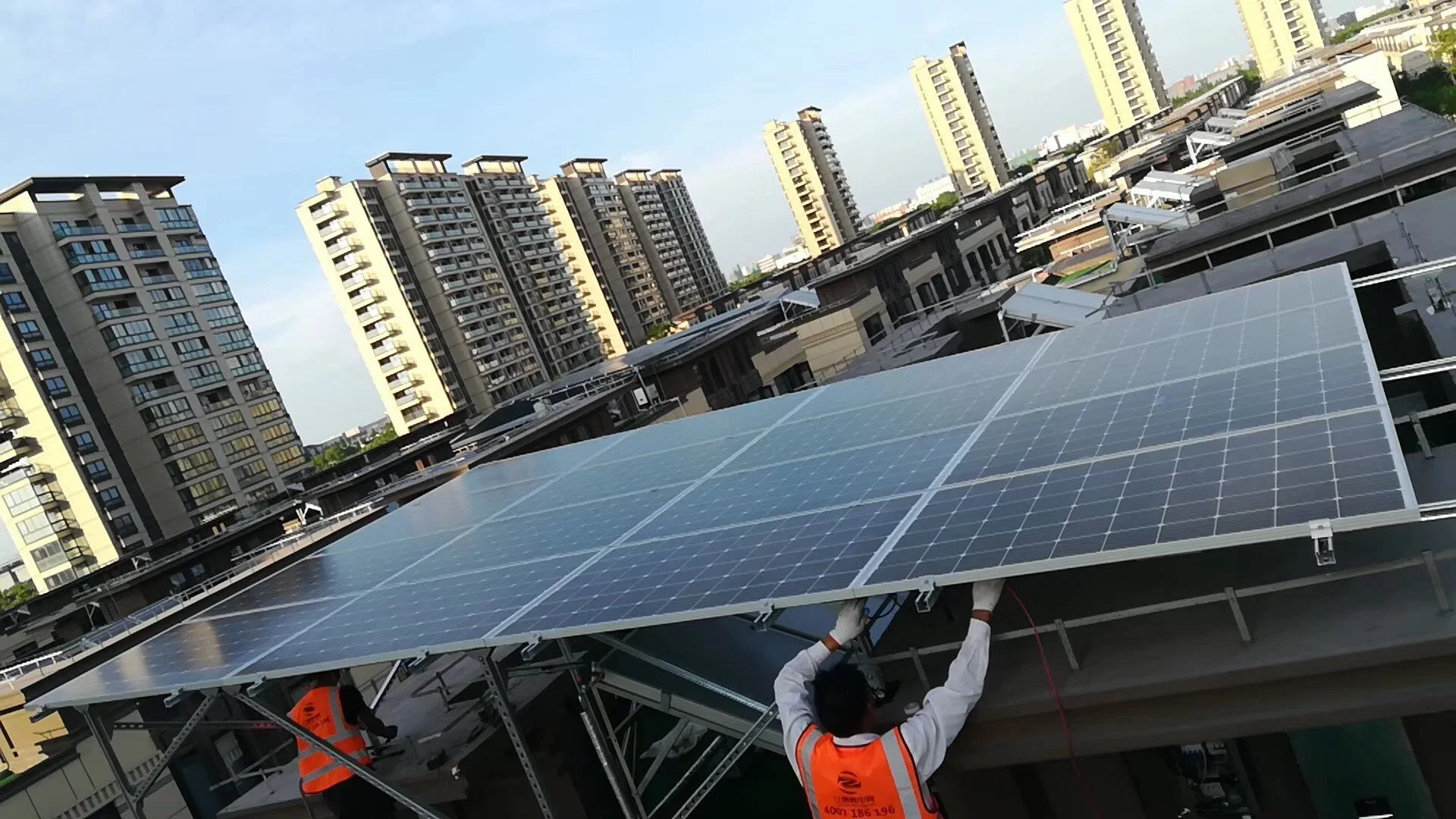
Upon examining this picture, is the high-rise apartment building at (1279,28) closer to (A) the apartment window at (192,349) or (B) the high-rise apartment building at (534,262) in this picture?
(B) the high-rise apartment building at (534,262)

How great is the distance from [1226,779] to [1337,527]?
314cm

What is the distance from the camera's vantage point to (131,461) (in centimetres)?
6075

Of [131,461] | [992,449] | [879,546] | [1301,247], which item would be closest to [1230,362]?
[992,449]

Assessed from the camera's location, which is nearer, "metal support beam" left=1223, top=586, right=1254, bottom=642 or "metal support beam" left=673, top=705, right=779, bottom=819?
"metal support beam" left=1223, top=586, right=1254, bottom=642

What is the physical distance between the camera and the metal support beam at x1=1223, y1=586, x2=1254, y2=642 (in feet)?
16.8

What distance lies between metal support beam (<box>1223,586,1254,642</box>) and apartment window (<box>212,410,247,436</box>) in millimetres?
68648

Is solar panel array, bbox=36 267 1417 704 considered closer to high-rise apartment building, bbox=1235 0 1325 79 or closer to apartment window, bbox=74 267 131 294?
apartment window, bbox=74 267 131 294

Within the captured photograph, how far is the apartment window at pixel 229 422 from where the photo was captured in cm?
6500

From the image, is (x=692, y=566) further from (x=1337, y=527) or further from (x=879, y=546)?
(x=1337, y=527)

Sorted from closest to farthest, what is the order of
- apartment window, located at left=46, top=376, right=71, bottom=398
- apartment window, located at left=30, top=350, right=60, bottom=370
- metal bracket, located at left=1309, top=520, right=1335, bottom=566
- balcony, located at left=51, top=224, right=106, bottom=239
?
metal bracket, located at left=1309, top=520, right=1335, bottom=566
apartment window, located at left=30, top=350, right=60, bottom=370
apartment window, located at left=46, top=376, right=71, bottom=398
balcony, located at left=51, top=224, right=106, bottom=239

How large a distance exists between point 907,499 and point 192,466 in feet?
214

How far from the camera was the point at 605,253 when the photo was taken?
129 meters

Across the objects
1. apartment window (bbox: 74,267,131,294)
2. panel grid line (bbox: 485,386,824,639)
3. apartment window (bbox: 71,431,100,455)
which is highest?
apartment window (bbox: 74,267,131,294)

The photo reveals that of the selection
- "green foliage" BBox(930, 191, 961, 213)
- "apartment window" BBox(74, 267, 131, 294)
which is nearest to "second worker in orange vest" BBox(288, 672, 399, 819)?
"apartment window" BBox(74, 267, 131, 294)
